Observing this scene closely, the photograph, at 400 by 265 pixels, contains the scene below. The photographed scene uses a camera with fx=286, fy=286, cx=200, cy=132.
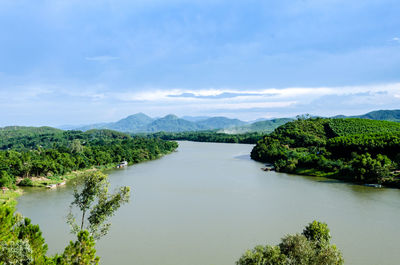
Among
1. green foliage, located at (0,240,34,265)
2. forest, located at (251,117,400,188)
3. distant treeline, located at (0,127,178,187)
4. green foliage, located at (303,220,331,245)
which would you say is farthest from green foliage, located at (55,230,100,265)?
forest, located at (251,117,400,188)

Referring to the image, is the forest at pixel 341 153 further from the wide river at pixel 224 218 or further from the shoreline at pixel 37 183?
the shoreline at pixel 37 183

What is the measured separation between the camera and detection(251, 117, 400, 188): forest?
31641mm

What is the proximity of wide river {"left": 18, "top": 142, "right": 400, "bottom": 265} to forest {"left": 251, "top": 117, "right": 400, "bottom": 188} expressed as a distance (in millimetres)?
2728

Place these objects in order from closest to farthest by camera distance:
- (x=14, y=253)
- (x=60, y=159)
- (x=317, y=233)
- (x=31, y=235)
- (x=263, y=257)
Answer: (x=14, y=253) < (x=263, y=257) < (x=31, y=235) < (x=317, y=233) < (x=60, y=159)

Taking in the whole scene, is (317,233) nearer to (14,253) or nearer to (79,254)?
(79,254)

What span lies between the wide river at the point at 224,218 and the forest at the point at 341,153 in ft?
8.95

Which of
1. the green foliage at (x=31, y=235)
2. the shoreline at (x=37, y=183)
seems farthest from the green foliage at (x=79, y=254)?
the shoreline at (x=37, y=183)

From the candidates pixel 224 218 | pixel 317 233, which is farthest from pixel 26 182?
pixel 317 233

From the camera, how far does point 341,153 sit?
134 feet

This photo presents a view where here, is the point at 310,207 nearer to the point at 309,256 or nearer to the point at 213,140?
the point at 309,256

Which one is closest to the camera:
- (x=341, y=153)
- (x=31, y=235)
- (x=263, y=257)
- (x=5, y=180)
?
(x=263, y=257)

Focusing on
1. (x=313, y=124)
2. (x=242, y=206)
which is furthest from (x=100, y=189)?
(x=313, y=124)

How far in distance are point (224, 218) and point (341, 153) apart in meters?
27.3

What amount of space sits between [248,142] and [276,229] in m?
83.9
